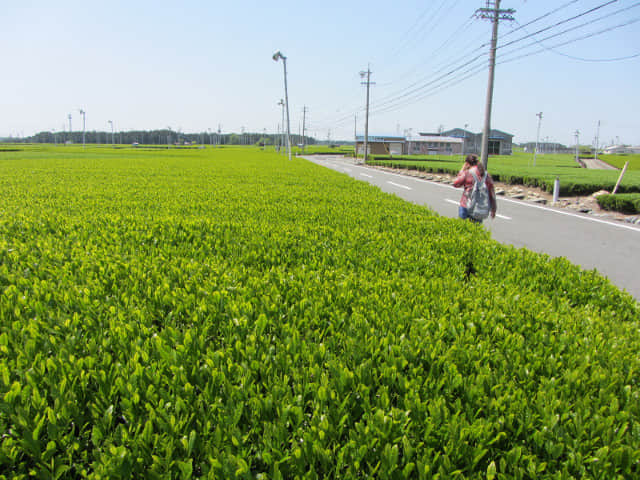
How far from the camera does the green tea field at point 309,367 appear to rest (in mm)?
1685

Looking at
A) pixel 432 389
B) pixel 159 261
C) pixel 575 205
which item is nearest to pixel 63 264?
pixel 159 261

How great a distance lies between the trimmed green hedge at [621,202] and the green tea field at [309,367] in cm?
1268

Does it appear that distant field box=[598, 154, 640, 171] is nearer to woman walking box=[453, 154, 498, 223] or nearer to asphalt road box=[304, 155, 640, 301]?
asphalt road box=[304, 155, 640, 301]

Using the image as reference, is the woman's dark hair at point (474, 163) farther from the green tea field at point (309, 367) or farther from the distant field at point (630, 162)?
the distant field at point (630, 162)

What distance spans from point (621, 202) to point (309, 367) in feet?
54.2

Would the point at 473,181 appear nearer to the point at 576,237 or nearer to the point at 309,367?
the point at 576,237

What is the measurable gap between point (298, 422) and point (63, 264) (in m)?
3.41

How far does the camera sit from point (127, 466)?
5.21 feet

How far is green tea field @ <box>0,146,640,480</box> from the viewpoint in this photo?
5.53ft

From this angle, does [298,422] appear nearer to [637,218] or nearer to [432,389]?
[432,389]

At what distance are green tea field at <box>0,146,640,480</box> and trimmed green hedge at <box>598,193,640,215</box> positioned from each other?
1268 cm

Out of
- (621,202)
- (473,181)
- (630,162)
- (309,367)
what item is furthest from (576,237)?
(630,162)

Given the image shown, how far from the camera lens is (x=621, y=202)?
1466 centimetres

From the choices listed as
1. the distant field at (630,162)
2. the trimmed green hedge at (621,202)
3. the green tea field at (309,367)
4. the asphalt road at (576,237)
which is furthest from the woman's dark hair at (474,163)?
the distant field at (630,162)
